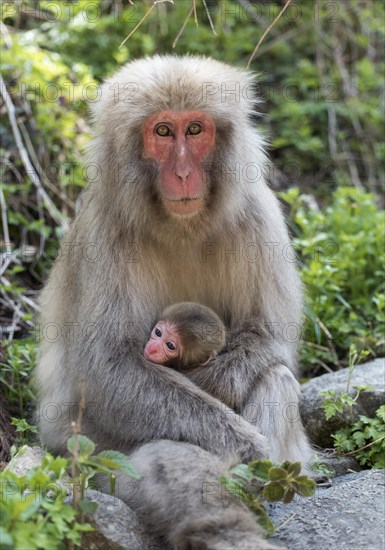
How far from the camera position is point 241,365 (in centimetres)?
485

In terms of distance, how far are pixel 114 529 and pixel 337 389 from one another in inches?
87.0

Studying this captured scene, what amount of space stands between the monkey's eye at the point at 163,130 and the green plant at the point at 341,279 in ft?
7.84

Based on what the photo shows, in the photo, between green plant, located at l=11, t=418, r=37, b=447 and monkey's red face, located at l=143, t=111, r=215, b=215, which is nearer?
monkey's red face, located at l=143, t=111, r=215, b=215

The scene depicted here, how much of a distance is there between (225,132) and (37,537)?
94.0 inches

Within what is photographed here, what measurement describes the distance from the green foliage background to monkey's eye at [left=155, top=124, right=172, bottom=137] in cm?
208

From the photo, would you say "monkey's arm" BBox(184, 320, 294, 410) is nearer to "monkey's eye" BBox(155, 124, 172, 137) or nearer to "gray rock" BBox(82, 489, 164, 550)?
"gray rock" BBox(82, 489, 164, 550)

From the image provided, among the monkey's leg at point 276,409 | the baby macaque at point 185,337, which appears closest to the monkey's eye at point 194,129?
the baby macaque at point 185,337

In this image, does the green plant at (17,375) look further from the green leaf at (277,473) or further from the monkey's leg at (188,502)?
the green leaf at (277,473)

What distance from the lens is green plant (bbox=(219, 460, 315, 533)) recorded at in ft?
13.1

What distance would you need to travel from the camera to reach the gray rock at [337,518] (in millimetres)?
4098

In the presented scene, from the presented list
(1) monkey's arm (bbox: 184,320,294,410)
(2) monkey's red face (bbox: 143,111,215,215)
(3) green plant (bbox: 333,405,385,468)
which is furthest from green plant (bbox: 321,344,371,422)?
(2) monkey's red face (bbox: 143,111,215,215)

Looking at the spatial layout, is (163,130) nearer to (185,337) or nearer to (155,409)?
(185,337)

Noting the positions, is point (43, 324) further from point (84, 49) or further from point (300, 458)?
point (84, 49)

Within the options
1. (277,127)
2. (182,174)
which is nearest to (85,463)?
(182,174)
